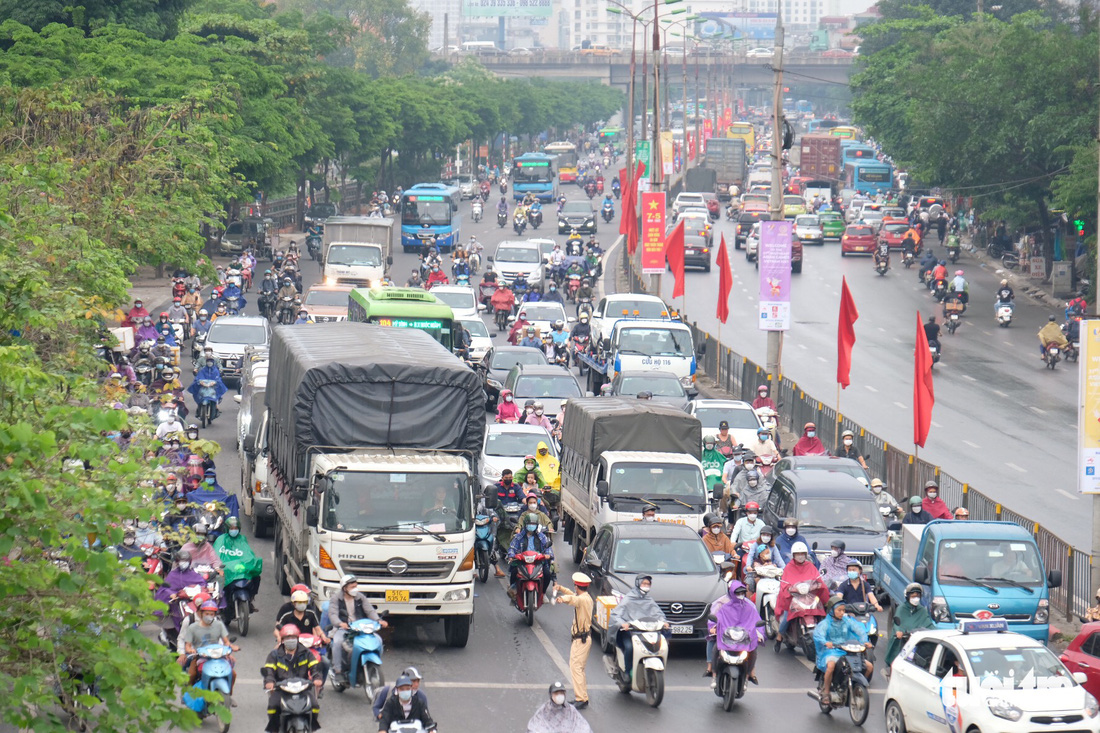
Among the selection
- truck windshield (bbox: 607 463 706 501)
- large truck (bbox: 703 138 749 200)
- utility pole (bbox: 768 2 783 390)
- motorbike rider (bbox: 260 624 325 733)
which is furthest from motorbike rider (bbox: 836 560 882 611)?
large truck (bbox: 703 138 749 200)

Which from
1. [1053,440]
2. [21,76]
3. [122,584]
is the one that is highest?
[21,76]

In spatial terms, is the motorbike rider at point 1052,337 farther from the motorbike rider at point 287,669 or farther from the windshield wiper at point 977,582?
the motorbike rider at point 287,669

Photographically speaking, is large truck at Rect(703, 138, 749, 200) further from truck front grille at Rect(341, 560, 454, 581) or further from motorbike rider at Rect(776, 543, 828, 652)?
truck front grille at Rect(341, 560, 454, 581)

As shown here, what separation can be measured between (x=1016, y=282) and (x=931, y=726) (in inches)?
1928

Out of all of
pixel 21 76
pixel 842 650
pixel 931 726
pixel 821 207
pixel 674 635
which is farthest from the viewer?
pixel 821 207

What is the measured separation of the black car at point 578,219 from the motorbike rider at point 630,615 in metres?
60.9

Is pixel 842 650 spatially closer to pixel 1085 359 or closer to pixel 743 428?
pixel 1085 359

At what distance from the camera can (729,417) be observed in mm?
29250

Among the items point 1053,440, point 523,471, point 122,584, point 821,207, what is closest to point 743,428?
point 523,471

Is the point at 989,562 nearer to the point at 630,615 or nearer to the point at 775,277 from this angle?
the point at 630,615

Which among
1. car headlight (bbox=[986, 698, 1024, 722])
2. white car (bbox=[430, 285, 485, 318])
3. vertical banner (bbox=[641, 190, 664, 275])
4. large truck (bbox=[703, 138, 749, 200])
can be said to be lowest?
car headlight (bbox=[986, 698, 1024, 722])

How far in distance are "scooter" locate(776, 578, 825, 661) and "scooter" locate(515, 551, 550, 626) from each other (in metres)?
3.03

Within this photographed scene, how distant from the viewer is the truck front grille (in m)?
17.5

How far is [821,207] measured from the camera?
87938 millimetres
